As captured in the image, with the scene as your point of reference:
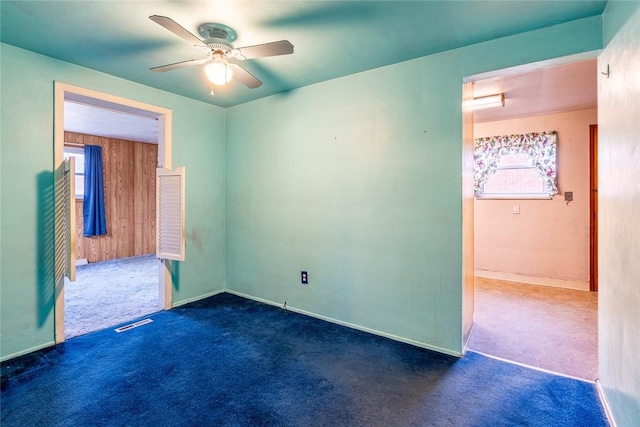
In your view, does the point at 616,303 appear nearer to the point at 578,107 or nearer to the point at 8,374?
the point at 578,107

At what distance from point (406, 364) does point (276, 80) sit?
2796 millimetres

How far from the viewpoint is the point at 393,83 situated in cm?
273

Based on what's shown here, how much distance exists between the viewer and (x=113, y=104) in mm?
3057

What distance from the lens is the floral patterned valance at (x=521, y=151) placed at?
438 centimetres

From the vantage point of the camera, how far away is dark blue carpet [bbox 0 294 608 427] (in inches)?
70.1

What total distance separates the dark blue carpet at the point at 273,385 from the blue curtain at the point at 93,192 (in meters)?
3.95

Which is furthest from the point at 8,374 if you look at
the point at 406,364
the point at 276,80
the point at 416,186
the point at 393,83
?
the point at 393,83

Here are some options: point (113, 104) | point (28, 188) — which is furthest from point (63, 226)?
point (113, 104)

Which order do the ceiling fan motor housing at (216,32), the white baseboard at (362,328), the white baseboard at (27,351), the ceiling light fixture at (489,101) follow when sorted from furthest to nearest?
the ceiling light fixture at (489,101) → the white baseboard at (362,328) → the white baseboard at (27,351) → the ceiling fan motor housing at (216,32)

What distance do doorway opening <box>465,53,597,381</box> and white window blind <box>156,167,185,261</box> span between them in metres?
2.96

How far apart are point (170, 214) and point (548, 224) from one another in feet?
16.7

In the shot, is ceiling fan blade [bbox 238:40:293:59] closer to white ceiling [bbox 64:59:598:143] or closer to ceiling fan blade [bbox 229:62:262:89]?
ceiling fan blade [bbox 229:62:262:89]

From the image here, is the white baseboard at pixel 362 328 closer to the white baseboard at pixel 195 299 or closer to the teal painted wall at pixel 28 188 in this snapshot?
the white baseboard at pixel 195 299

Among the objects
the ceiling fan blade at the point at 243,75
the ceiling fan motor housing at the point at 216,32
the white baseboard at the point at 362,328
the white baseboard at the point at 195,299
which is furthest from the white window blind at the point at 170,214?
the ceiling fan motor housing at the point at 216,32
